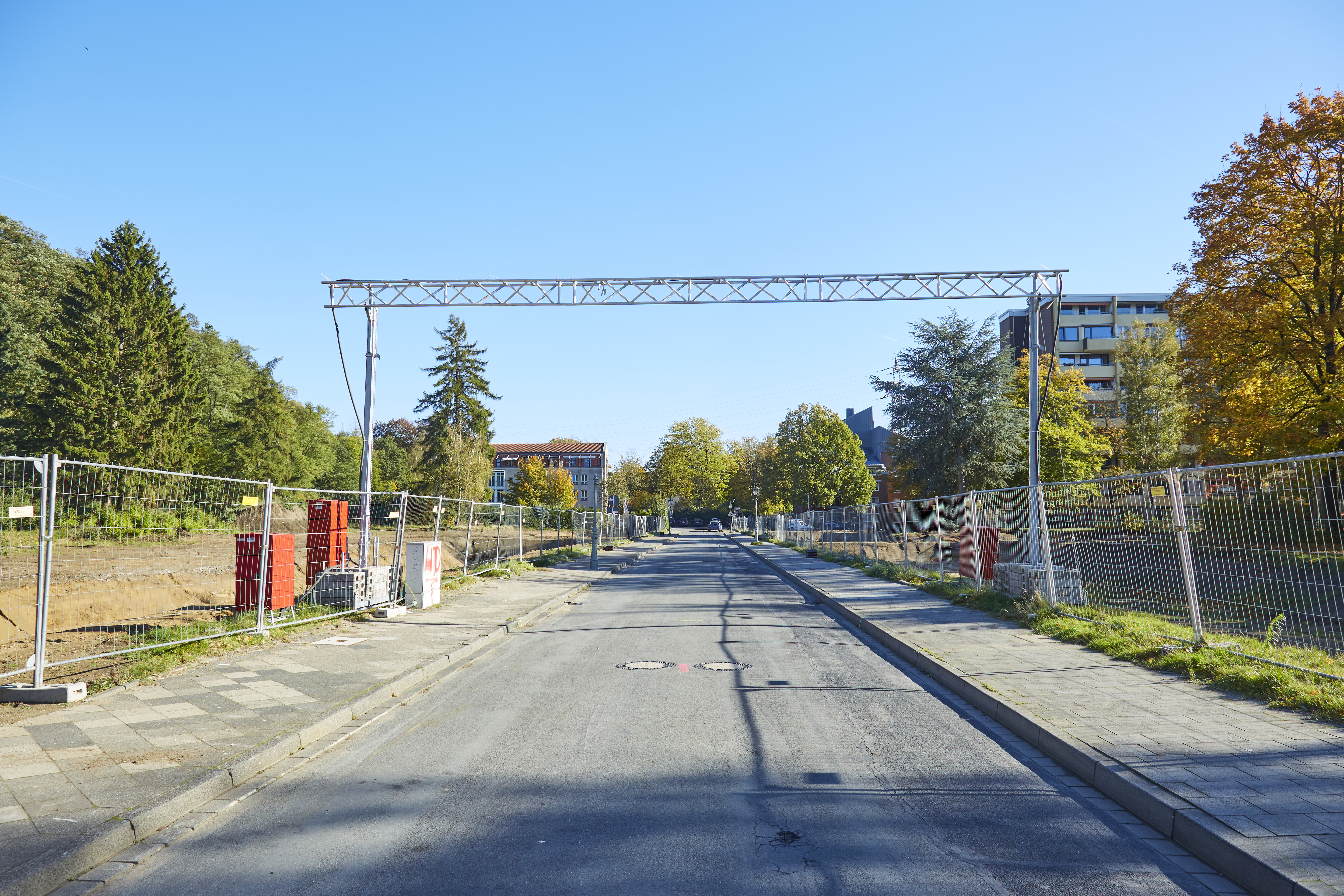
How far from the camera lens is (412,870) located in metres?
3.77

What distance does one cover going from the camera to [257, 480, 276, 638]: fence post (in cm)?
998

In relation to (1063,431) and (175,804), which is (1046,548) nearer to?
(175,804)

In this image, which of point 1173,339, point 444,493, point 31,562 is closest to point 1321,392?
point 31,562

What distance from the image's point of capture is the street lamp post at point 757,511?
184 ft

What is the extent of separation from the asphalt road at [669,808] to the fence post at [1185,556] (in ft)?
9.68

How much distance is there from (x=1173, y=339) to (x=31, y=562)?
58381mm

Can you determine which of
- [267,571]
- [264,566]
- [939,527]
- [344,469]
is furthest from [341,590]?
[344,469]

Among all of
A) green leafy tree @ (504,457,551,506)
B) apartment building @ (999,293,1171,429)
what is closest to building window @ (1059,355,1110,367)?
apartment building @ (999,293,1171,429)

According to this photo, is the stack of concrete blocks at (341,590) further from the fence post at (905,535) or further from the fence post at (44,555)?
the fence post at (905,535)

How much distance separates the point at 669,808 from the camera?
461 cm

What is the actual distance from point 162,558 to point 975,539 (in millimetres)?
13342

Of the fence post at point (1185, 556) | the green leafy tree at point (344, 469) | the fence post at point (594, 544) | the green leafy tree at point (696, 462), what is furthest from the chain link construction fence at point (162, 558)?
the green leafy tree at point (696, 462)

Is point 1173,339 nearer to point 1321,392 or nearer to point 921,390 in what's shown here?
point 921,390

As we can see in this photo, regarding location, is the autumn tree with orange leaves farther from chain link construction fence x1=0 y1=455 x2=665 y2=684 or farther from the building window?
the building window
